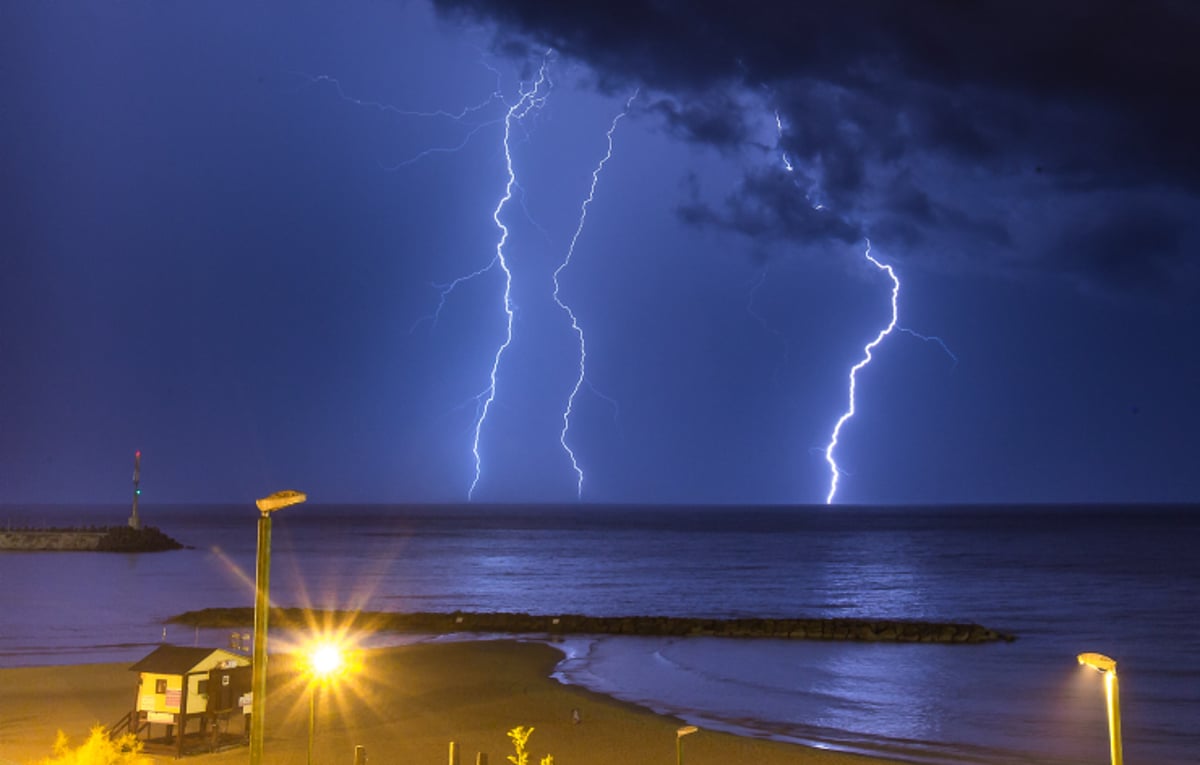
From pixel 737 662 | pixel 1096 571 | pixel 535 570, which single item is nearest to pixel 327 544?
pixel 535 570

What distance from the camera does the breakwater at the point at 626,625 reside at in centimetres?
3391

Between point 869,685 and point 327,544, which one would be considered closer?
point 869,685

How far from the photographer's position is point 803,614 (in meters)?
40.1

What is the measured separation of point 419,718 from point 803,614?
76.2ft

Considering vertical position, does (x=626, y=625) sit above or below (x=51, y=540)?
below

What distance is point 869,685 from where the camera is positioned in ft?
82.3

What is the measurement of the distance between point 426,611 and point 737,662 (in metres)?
16.0

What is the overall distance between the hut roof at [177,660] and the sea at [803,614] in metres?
8.97

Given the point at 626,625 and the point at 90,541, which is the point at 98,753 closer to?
the point at 626,625

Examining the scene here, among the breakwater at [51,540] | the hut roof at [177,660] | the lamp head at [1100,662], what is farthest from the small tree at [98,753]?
the breakwater at [51,540]

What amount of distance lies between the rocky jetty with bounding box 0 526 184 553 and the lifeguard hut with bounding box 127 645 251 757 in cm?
7441

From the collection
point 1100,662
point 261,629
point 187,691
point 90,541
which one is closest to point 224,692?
point 187,691

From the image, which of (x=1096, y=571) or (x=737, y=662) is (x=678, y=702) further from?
(x=1096, y=571)

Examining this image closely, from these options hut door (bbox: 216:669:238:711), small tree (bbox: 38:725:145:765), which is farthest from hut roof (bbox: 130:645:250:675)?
small tree (bbox: 38:725:145:765)
